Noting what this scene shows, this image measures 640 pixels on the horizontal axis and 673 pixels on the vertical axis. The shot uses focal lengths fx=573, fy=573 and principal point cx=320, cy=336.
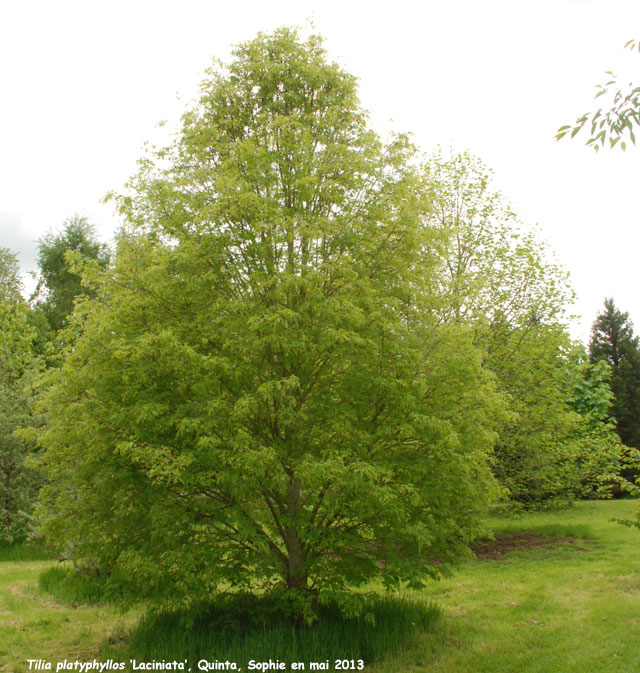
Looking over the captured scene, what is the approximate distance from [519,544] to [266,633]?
32.8 ft

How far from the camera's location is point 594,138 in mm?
4172

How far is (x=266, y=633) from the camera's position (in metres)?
7.28

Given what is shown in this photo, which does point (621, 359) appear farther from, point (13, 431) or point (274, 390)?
point (274, 390)

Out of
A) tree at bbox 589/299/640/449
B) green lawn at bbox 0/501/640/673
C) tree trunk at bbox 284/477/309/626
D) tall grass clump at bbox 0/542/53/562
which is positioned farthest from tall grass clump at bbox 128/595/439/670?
tree at bbox 589/299/640/449

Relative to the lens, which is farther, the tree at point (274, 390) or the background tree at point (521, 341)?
the background tree at point (521, 341)

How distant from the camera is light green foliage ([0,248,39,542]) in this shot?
17188 millimetres

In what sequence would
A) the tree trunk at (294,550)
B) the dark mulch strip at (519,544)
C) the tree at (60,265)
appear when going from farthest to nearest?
the tree at (60,265) < the dark mulch strip at (519,544) < the tree trunk at (294,550)

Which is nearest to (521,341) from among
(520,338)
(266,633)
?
(520,338)

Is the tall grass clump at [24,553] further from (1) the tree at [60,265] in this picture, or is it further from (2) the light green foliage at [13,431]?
(1) the tree at [60,265]

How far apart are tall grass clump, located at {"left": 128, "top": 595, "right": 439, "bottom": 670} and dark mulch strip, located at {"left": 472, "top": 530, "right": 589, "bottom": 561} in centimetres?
642

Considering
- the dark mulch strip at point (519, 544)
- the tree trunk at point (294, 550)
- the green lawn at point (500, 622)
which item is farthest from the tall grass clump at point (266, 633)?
the dark mulch strip at point (519, 544)

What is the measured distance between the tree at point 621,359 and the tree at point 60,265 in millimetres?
27407

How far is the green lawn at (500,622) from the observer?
701 cm

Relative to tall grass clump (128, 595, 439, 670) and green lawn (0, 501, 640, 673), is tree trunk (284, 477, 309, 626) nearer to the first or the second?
tall grass clump (128, 595, 439, 670)
